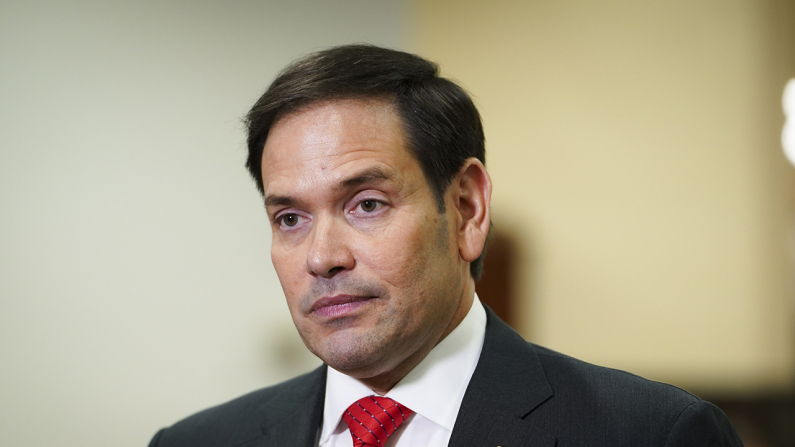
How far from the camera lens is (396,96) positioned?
137 cm

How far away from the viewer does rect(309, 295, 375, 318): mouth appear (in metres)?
1.25

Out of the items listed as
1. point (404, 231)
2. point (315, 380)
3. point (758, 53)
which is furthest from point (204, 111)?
point (758, 53)

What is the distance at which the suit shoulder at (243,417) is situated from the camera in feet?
5.10

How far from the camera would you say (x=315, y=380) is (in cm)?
157

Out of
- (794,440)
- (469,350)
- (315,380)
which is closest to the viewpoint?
(469,350)

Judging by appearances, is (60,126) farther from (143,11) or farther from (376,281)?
(376,281)

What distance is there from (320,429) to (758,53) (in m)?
2.83

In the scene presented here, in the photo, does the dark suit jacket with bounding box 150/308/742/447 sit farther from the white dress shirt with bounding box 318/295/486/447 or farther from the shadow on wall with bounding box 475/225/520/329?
the shadow on wall with bounding box 475/225/520/329

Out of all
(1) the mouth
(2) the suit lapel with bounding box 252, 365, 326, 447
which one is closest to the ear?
(1) the mouth

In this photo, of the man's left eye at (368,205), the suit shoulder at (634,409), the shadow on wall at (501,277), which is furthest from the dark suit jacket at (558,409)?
the shadow on wall at (501,277)

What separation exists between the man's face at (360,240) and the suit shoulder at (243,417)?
306 mm

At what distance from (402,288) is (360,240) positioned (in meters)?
0.12

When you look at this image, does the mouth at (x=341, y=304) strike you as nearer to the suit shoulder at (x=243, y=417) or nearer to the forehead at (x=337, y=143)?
the forehead at (x=337, y=143)

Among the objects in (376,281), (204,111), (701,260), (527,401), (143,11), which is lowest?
(701,260)
